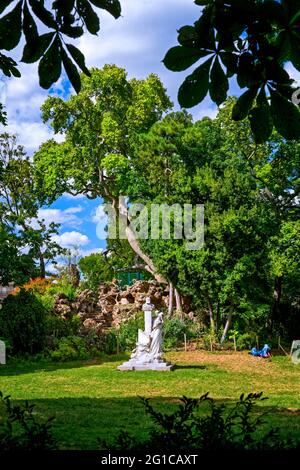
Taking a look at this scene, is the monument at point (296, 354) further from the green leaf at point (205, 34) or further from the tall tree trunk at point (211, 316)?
the green leaf at point (205, 34)

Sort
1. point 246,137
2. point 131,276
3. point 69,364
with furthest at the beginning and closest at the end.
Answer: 1. point 131,276
2. point 246,137
3. point 69,364

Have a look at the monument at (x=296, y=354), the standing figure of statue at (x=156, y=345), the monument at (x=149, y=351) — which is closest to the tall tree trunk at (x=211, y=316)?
the monument at (x=296, y=354)

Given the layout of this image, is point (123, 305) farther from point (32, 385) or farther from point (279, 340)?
point (32, 385)

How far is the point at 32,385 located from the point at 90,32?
10491 millimetres

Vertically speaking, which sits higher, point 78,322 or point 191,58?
point 191,58

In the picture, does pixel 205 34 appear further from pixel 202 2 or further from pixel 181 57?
pixel 202 2

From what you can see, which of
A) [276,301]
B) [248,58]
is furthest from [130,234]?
[248,58]

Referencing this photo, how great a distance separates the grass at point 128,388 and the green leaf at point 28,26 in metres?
4.67

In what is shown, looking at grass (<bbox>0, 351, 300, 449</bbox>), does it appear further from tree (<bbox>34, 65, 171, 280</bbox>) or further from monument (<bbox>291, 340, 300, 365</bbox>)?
tree (<bbox>34, 65, 171, 280</bbox>)

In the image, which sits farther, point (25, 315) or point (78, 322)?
point (78, 322)

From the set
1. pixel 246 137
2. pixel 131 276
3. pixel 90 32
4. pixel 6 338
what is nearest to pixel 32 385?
pixel 6 338

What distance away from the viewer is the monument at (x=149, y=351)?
1394 centimetres
